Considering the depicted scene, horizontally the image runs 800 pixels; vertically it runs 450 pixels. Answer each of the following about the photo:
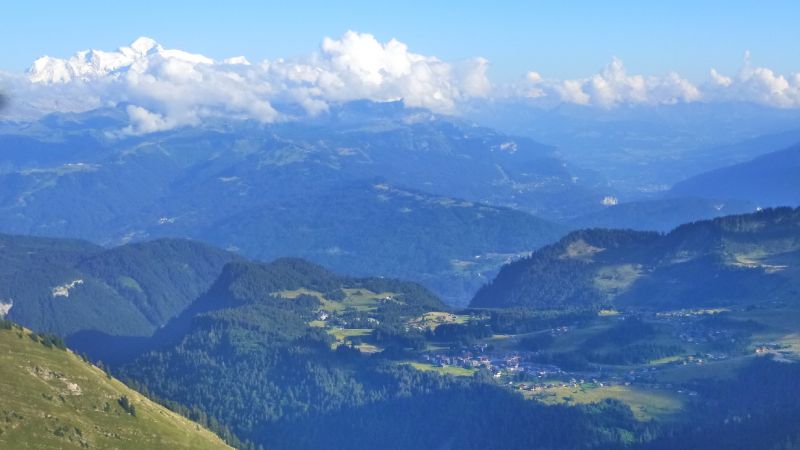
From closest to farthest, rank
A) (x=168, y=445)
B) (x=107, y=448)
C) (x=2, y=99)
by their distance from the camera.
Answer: (x=2, y=99) → (x=107, y=448) → (x=168, y=445)

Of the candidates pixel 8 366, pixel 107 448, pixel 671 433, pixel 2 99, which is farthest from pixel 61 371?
pixel 671 433

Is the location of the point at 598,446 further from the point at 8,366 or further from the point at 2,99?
the point at 2,99

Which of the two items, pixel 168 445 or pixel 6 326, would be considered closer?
pixel 168 445

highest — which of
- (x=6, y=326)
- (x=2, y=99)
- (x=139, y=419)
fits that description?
(x=2, y=99)

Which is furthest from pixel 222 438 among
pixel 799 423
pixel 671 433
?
pixel 799 423

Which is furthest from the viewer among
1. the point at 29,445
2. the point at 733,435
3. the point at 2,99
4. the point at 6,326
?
the point at 733,435

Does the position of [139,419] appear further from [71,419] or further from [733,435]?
[733,435]

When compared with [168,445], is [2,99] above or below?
above
